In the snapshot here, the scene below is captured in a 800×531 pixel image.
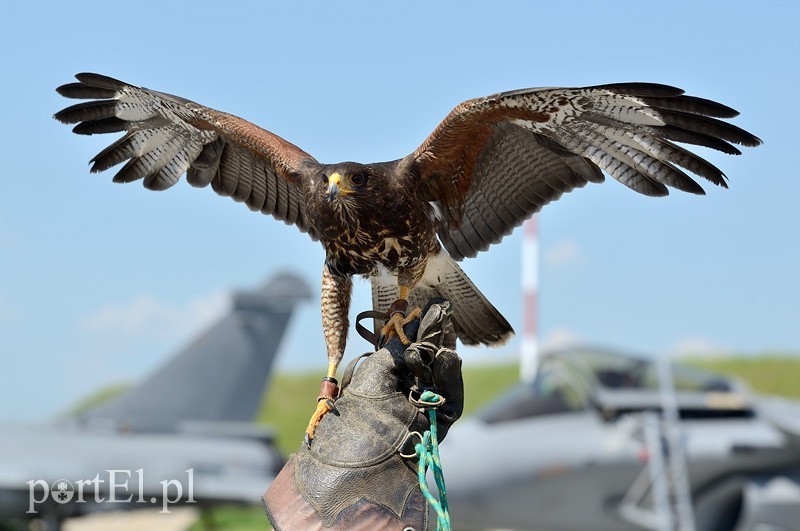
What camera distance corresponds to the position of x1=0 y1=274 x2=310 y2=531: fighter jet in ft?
57.7

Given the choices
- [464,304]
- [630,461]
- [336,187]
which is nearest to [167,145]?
[336,187]

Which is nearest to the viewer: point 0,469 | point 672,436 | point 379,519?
point 379,519

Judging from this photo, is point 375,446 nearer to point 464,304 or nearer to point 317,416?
point 317,416

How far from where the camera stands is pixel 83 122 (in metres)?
4.72

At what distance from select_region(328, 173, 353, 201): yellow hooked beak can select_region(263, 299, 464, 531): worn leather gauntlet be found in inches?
34.7

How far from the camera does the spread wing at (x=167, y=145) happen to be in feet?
15.1

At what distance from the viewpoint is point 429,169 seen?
432 cm

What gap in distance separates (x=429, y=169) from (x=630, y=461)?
784 cm

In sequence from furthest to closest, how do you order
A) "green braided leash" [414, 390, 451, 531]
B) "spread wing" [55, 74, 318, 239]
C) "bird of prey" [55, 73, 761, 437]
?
"spread wing" [55, 74, 318, 239], "bird of prey" [55, 73, 761, 437], "green braided leash" [414, 390, 451, 531]

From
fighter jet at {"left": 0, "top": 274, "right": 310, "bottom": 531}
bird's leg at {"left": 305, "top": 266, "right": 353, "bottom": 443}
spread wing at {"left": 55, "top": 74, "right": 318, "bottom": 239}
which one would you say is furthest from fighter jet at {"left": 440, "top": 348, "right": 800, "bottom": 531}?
bird's leg at {"left": 305, "top": 266, "right": 353, "bottom": 443}

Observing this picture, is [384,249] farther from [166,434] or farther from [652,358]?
[166,434]

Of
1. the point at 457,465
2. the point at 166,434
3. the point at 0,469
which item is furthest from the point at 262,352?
the point at 457,465

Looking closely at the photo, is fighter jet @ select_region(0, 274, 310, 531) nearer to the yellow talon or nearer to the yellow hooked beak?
the yellow hooked beak

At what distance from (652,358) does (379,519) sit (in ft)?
31.9
